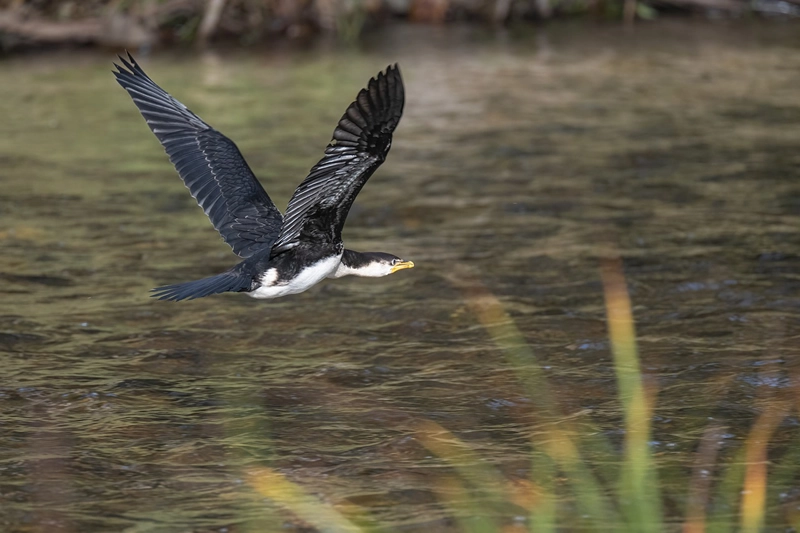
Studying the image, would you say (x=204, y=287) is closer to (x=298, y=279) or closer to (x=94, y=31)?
(x=298, y=279)

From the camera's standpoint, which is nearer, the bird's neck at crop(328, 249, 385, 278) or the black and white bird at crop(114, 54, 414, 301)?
the black and white bird at crop(114, 54, 414, 301)

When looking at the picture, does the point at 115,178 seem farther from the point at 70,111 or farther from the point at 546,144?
the point at 546,144

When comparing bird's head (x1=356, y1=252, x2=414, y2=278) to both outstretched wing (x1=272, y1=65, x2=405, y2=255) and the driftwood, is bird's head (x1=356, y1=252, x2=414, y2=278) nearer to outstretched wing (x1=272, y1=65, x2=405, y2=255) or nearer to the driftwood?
outstretched wing (x1=272, y1=65, x2=405, y2=255)

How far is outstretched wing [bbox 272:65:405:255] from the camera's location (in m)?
4.47

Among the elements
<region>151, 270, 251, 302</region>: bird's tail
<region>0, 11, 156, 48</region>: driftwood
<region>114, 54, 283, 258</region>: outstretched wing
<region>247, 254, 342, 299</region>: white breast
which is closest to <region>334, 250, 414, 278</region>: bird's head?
<region>247, 254, 342, 299</region>: white breast

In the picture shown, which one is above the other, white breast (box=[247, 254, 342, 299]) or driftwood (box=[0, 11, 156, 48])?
driftwood (box=[0, 11, 156, 48])

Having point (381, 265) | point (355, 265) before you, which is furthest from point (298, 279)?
point (381, 265)

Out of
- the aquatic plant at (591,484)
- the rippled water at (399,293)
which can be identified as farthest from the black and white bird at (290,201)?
the aquatic plant at (591,484)

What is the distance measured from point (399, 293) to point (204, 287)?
6.84 ft

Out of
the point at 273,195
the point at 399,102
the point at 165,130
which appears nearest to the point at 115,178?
the point at 273,195

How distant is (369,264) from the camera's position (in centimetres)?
593

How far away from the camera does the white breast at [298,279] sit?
547 cm

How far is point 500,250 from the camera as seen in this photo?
775 cm

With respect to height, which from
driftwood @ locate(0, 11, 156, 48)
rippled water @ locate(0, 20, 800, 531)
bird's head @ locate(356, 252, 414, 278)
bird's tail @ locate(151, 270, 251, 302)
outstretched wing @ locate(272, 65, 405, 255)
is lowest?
rippled water @ locate(0, 20, 800, 531)
